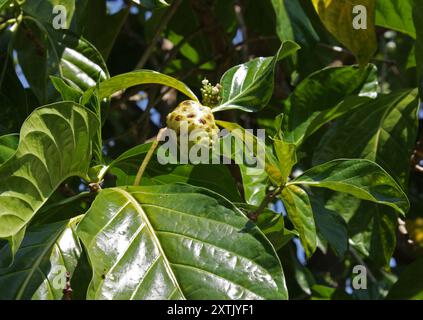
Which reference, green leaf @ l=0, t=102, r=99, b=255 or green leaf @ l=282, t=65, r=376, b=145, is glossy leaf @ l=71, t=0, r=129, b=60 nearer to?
green leaf @ l=282, t=65, r=376, b=145

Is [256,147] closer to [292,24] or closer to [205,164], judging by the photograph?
[205,164]

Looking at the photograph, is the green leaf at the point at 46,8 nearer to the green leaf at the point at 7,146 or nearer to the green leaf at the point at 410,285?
the green leaf at the point at 7,146

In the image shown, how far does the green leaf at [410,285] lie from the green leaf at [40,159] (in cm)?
86

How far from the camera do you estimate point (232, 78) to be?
1.37m

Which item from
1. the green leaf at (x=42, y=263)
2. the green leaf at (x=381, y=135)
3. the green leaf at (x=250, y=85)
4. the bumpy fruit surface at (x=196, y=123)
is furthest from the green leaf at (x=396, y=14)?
the green leaf at (x=42, y=263)

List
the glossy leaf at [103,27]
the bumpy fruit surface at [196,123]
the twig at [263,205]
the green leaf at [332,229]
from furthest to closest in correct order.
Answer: the glossy leaf at [103,27] < the green leaf at [332,229] < the twig at [263,205] < the bumpy fruit surface at [196,123]

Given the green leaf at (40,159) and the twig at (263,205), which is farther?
the twig at (263,205)

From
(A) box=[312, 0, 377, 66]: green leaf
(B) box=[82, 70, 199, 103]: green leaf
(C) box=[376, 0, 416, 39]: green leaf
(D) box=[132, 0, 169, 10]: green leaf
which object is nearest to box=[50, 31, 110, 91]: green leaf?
(D) box=[132, 0, 169, 10]: green leaf

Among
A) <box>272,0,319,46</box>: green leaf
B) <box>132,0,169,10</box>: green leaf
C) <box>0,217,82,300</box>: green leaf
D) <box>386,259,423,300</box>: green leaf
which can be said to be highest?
<box>132,0,169,10</box>: green leaf

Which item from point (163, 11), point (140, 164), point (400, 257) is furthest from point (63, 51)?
point (400, 257)

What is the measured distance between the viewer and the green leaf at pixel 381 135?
1.81 metres

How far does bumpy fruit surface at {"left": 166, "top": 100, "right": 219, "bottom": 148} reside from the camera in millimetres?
1180

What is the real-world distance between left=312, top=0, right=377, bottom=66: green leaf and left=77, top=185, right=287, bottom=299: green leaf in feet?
1.80

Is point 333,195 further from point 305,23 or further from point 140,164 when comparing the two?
point 140,164
